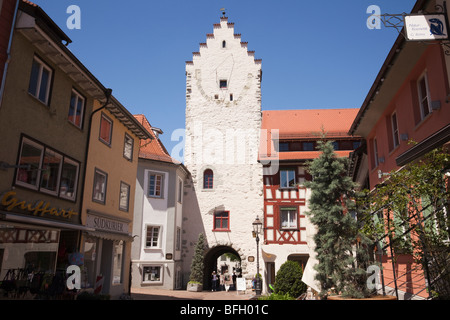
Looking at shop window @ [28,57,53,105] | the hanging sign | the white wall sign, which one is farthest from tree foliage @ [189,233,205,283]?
the hanging sign

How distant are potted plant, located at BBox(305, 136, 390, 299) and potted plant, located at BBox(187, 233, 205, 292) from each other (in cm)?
1401

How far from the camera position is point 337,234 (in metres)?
12.1

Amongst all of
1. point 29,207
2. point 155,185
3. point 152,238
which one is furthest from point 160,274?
point 29,207

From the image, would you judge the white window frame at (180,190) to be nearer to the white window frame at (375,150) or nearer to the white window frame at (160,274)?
the white window frame at (160,274)

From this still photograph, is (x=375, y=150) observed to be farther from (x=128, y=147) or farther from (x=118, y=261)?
(x=118, y=261)

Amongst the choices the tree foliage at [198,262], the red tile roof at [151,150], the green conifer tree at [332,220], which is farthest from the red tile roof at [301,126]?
the green conifer tree at [332,220]

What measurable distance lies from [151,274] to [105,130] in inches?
507

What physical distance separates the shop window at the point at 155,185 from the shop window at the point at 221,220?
5.20 metres

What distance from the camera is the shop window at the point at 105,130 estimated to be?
49.9ft

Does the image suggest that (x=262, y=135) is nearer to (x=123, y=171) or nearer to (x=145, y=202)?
(x=145, y=202)

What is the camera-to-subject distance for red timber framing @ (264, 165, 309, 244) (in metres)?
26.6

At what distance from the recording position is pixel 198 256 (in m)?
27.0

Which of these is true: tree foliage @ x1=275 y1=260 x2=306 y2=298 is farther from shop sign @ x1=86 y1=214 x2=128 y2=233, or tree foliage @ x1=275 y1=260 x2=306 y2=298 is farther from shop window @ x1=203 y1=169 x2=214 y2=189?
shop window @ x1=203 y1=169 x2=214 y2=189

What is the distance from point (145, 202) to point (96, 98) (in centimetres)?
1233
